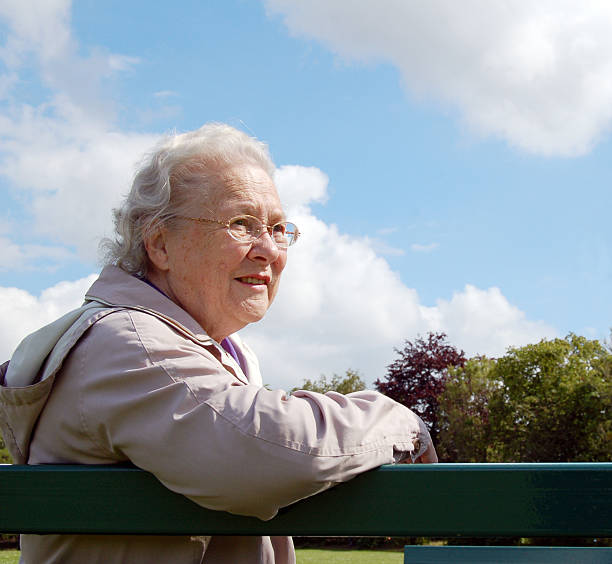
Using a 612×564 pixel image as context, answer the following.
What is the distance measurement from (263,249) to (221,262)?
5.2 inches

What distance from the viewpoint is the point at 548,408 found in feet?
99.2

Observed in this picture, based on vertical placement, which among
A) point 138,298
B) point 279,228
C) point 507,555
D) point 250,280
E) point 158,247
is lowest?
point 507,555

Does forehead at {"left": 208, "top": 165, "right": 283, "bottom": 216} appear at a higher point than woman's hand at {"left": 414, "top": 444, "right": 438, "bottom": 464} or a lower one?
higher

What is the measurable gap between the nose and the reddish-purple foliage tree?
4023 centimetres

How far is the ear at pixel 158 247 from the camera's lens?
7.00 feet

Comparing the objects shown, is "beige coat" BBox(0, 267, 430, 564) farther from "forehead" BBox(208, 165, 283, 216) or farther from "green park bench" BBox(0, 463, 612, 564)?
"forehead" BBox(208, 165, 283, 216)

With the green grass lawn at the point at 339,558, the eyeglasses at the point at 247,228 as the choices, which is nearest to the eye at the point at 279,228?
the eyeglasses at the point at 247,228

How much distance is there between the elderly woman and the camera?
134 centimetres

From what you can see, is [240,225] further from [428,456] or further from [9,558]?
[9,558]

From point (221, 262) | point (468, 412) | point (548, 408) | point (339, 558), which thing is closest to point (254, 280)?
point (221, 262)

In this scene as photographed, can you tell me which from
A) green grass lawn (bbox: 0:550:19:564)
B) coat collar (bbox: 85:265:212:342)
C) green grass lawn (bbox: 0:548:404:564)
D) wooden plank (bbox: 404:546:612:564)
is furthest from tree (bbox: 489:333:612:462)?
coat collar (bbox: 85:265:212:342)

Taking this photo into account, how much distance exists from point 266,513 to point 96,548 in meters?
0.46

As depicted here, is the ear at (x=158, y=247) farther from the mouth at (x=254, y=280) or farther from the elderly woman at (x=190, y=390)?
the mouth at (x=254, y=280)

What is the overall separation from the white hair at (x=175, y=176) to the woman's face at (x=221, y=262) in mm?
38
